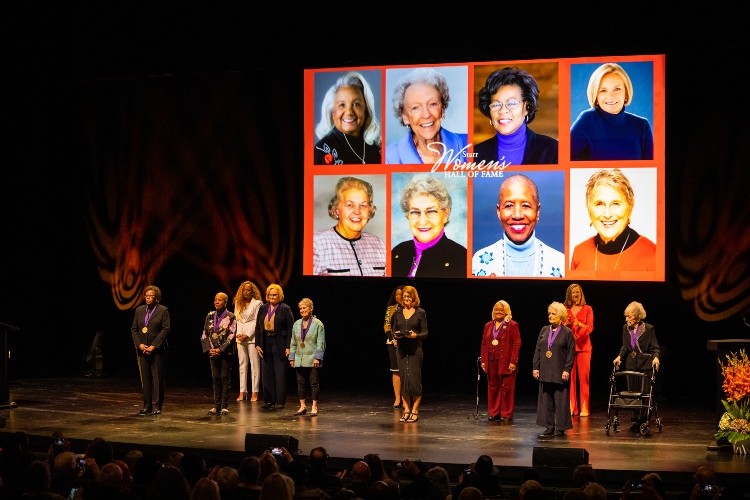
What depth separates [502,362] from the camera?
459 inches

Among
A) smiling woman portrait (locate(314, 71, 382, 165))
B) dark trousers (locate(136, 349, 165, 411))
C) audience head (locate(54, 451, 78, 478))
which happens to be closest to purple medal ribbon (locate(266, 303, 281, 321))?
dark trousers (locate(136, 349, 165, 411))

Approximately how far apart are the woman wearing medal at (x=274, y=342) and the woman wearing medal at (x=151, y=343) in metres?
1.16

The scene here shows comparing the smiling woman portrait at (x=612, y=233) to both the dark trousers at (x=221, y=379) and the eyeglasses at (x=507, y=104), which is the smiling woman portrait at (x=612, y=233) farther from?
the dark trousers at (x=221, y=379)

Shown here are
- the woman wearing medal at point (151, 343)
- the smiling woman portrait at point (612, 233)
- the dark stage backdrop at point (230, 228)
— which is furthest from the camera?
the dark stage backdrop at point (230, 228)

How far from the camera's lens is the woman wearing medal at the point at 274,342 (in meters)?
12.3

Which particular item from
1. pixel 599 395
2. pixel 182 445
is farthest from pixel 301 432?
pixel 599 395

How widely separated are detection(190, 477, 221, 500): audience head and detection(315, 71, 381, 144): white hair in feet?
29.9

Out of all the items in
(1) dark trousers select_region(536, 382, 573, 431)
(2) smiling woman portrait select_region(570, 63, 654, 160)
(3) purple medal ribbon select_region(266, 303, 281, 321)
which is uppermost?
(2) smiling woman portrait select_region(570, 63, 654, 160)

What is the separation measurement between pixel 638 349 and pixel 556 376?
1.01 meters

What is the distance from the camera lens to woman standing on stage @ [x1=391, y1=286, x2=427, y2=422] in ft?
37.6

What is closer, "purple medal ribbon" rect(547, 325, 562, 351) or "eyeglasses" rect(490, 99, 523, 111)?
"purple medal ribbon" rect(547, 325, 562, 351)

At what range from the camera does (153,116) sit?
Result: 51.3 feet

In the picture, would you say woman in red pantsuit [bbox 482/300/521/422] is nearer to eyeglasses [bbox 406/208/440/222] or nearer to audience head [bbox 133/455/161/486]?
eyeglasses [bbox 406/208/440/222]

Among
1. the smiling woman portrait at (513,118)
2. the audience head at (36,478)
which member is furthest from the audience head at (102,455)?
the smiling woman portrait at (513,118)
